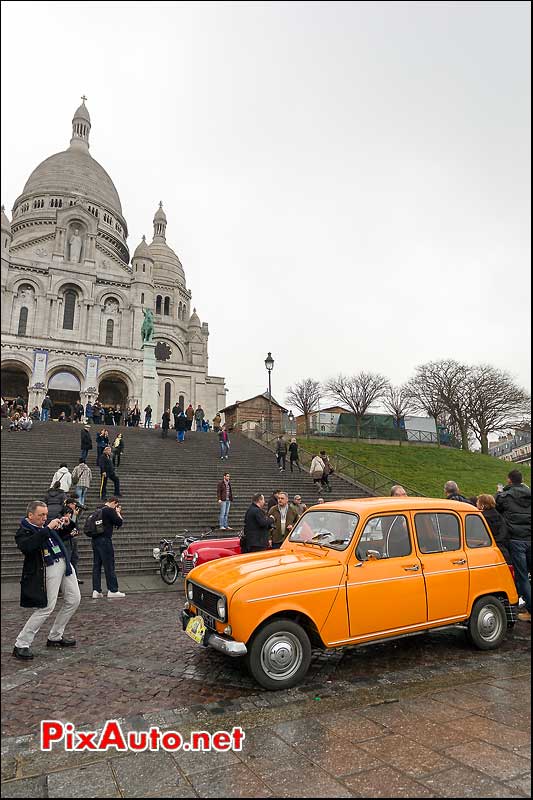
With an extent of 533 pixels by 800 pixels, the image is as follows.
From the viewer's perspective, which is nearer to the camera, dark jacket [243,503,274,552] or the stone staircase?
dark jacket [243,503,274,552]

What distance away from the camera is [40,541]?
4977 millimetres

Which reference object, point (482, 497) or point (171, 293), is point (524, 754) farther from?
point (171, 293)

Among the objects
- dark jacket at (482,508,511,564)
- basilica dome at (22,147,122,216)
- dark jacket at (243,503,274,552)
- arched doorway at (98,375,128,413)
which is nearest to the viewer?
dark jacket at (482,508,511,564)

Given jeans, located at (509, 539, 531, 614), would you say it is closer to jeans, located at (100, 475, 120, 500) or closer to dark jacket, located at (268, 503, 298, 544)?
dark jacket, located at (268, 503, 298, 544)

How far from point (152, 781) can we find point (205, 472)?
1787 centimetres

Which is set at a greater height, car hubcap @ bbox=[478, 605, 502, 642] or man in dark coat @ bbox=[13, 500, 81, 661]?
man in dark coat @ bbox=[13, 500, 81, 661]

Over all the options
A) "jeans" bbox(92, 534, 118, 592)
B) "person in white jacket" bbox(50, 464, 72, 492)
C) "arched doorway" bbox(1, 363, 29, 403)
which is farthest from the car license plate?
"arched doorway" bbox(1, 363, 29, 403)

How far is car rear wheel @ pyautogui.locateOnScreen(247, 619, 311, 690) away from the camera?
4734 mm

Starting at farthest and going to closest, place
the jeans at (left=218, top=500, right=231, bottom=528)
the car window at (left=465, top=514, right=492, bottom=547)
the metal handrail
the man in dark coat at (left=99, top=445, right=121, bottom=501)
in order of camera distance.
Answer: the metal handrail < the man in dark coat at (left=99, top=445, right=121, bottom=501) < the jeans at (left=218, top=500, right=231, bottom=528) < the car window at (left=465, top=514, right=492, bottom=547)

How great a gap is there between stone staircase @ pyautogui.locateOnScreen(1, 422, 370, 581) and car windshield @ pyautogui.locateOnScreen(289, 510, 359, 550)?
6.43 m

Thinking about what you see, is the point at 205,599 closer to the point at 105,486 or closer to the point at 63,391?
the point at 105,486

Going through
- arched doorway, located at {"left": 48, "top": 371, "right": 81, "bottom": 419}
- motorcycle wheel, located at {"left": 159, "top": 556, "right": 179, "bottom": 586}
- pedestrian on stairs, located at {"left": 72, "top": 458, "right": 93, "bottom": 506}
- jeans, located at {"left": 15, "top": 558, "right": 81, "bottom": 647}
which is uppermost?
arched doorway, located at {"left": 48, "top": 371, "right": 81, "bottom": 419}

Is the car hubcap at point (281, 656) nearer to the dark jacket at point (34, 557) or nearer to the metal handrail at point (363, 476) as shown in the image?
the dark jacket at point (34, 557)

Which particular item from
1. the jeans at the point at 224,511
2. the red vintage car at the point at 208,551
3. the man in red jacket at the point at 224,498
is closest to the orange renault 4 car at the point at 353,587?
the red vintage car at the point at 208,551
